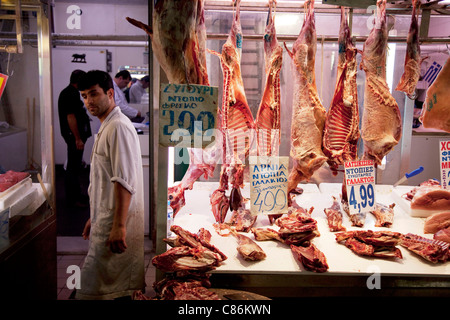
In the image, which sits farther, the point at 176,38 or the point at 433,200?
the point at 433,200

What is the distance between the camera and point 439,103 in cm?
297

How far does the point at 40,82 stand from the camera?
2.89 m

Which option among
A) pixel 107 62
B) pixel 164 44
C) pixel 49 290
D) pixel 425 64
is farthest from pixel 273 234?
pixel 107 62

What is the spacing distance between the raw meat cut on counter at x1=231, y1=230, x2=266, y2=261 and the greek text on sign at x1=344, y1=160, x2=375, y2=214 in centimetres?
78

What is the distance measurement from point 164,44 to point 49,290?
2.19m

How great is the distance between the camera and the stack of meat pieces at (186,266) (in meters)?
1.94

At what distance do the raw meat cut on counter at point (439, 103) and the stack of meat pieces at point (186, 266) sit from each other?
6.59ft

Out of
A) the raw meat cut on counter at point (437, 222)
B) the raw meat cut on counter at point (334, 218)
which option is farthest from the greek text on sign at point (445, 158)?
the raw meat cut on counter at point (334, 218)

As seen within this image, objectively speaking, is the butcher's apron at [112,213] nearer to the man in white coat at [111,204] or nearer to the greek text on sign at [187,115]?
the man in white coat at [111,204]

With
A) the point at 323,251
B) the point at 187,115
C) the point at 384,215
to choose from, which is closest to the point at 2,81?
the point at 187,115

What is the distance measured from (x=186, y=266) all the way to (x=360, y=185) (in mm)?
1396

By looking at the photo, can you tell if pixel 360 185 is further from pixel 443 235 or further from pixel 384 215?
pixel 443 235

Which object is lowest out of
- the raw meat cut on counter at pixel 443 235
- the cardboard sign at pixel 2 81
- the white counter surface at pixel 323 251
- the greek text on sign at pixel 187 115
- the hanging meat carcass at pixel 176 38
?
the white counter surface at pixel 323 251

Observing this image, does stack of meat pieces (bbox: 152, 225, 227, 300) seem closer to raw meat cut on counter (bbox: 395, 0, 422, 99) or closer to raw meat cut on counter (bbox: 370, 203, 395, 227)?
raw meat cut on counter (bbox: 370, 203, 395, 227)
